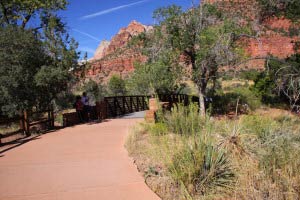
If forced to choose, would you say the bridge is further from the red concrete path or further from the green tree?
the green tree

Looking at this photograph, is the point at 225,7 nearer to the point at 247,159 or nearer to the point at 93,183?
the point at 247,159

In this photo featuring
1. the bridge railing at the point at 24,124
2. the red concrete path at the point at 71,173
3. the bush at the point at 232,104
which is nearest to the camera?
the red concrete path at the point at 71,173

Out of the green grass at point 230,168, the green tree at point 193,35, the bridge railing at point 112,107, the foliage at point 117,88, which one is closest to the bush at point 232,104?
the bridge railing at point 112,107

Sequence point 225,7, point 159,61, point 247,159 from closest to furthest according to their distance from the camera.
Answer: point 247,159 → point 159,61 → point 225,7

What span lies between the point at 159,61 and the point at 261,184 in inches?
447

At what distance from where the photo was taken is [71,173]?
5.18 m

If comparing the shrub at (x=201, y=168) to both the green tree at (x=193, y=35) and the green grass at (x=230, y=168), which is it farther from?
the green tree at (x=193, y=35)

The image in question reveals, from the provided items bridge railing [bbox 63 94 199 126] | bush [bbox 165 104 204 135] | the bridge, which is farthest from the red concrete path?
bridge railing [bbox 63 94 199 126]

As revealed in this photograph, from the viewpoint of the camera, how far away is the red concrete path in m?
4.26

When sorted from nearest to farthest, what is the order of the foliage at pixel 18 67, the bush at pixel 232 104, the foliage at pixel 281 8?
the foliage at pixel 18 67, the foliage at pixel 281 8, the bush at pixel 232 104

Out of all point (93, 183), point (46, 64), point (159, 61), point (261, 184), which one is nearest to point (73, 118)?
point (46, 64)

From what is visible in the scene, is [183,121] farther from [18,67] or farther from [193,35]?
[193,35]

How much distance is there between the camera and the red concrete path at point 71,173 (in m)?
4.26

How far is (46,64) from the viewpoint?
38.4 feet
